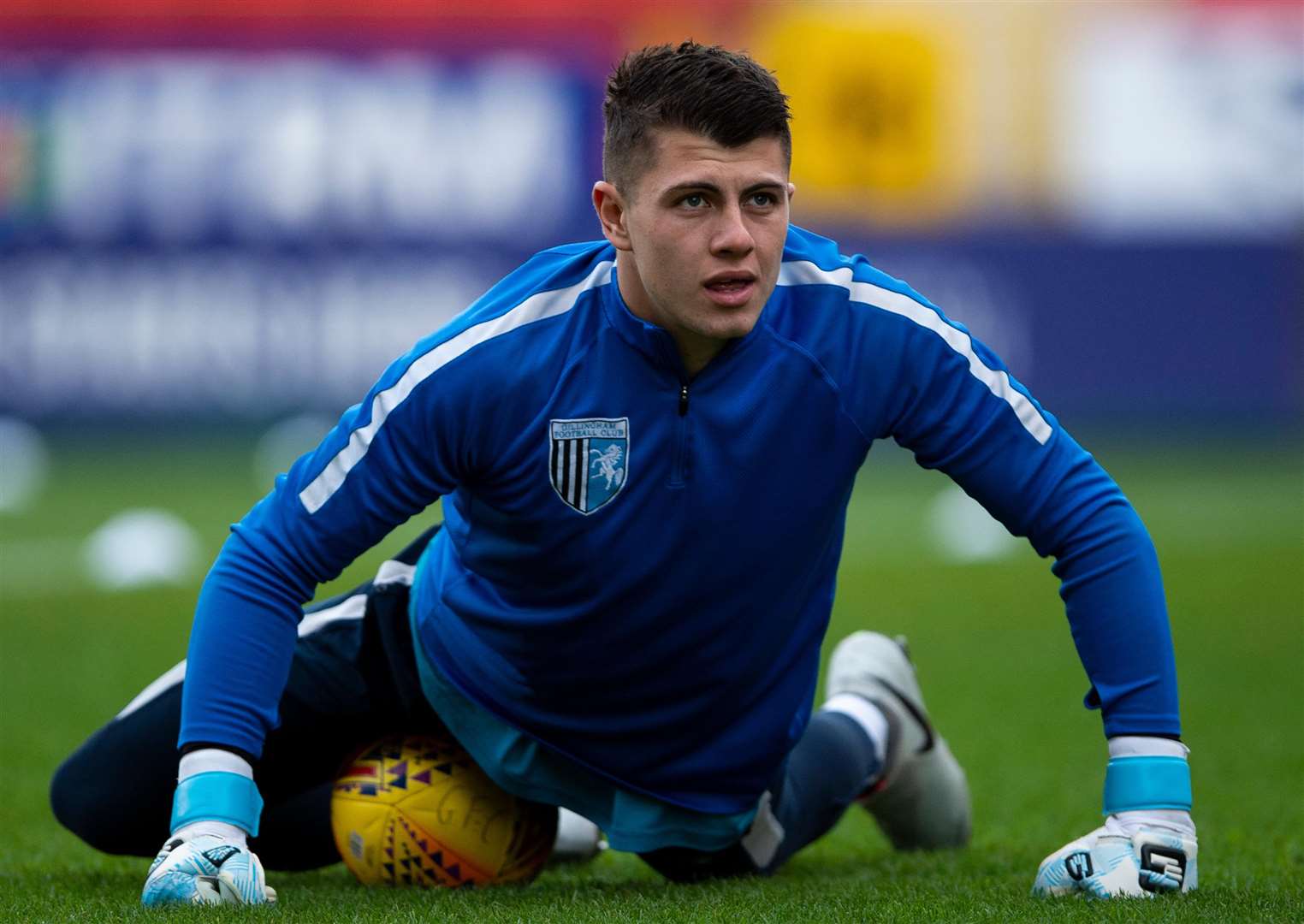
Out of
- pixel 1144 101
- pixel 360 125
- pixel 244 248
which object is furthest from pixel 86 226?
pixel 1144 101

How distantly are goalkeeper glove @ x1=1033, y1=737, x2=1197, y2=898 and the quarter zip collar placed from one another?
104 cm

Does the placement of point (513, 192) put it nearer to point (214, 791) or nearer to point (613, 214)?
point (613, 214)

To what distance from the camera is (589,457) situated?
3.57 metres

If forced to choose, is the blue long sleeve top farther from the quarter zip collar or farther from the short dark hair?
the short dark hair

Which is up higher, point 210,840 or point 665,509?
point 665,509

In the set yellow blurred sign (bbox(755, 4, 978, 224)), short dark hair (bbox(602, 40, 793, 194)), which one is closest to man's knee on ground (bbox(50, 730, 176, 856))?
short dark hair (bbox(602, 40, 793, 194))

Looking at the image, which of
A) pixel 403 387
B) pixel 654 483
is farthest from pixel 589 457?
pixel 403 387

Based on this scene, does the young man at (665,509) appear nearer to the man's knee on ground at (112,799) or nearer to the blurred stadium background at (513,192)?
the man's knee on ground at (112,799)

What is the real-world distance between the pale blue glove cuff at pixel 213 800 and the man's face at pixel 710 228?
118 centimetres

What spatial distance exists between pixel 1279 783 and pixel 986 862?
144 cm

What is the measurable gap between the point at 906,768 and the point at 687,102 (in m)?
2.03

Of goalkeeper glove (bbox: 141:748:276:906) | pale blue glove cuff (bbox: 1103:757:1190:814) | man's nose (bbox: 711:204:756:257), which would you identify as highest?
man's nose (bbox: 711:204:756:257)

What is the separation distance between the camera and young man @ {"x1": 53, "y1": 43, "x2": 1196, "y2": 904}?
11.3ft

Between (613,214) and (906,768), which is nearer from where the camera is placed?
(613,214)
